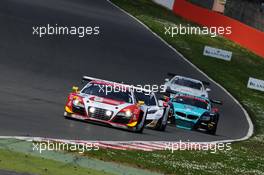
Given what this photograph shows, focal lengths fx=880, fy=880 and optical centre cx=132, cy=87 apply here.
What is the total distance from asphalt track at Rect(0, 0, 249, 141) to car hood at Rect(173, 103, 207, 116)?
36.9 inches

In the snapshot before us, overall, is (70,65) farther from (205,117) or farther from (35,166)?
(35,166)

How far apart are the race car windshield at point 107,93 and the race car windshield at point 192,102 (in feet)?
19.4

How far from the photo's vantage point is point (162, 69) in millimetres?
43250

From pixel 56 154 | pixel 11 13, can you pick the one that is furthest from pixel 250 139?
pixel 11 13

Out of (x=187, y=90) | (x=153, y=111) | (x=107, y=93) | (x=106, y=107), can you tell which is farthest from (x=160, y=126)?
(x=187, y=90)

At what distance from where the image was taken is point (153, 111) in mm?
25125

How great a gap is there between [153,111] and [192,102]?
14.9ft

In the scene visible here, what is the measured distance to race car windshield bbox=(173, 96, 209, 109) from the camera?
96.1 feet

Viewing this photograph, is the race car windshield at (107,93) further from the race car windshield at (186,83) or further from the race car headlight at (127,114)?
the race car windshield at (186,83)

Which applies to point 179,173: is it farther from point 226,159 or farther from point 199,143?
point 199,143

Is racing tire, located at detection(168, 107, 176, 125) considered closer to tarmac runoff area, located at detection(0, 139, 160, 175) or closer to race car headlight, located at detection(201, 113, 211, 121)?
race car headlight, located at detection(201, 113, 211, 121)

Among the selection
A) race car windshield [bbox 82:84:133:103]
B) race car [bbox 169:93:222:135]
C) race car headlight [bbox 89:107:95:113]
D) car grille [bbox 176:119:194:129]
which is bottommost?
car grille [bbox 176:119:194:129]

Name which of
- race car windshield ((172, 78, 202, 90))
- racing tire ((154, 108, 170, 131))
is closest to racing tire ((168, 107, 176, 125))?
racing tire ((154, 108, 170, 131))

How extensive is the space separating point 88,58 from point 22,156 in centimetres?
2617
